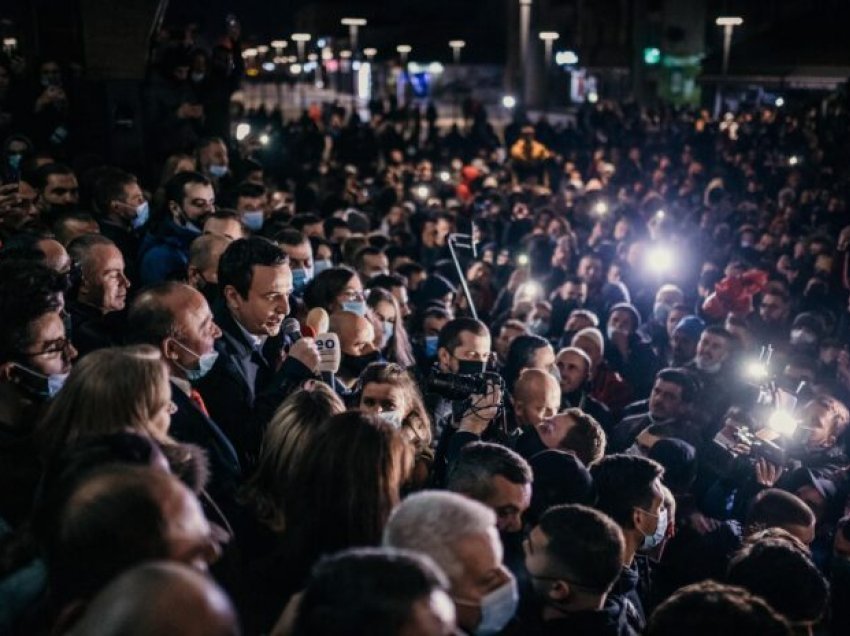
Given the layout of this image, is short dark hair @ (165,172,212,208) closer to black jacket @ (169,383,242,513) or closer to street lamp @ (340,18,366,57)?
black jacket @ (169,383,242,513)

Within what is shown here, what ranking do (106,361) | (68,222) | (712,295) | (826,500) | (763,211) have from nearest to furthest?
(106,361) → (826,500) → (68,222) → (712,295) → (763,211)

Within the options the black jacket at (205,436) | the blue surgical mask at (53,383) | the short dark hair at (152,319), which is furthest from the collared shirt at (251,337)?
the blue surgical mask at (53,383)

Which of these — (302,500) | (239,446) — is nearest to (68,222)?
(239,446)

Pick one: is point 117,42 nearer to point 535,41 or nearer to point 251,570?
point 251,570

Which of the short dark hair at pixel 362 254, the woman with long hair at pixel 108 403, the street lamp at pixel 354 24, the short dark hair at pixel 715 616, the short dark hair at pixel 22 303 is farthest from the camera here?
the street lamp at pixel 354 24

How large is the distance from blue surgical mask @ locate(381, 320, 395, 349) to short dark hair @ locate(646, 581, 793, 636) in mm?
3928

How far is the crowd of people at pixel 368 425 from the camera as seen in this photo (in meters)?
2.26

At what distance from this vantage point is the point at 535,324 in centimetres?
910

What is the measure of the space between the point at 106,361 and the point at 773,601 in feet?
7.84

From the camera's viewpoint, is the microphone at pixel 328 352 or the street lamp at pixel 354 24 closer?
the microphone at pixel 328 352

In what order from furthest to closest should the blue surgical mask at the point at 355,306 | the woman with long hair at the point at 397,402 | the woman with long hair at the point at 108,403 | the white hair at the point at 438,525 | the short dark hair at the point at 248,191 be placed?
the short dark hair at the point at 248,191 → the blue surgical mask at the point at 355,306 → the woman with long hair at the point at 397,402 → the woman with long hair at the point at 108,403 → the white hair at the point at 438,525

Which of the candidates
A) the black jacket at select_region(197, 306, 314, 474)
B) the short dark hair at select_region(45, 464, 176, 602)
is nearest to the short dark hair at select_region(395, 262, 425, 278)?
the black jacket at select_region(197, 306, 314, 474)

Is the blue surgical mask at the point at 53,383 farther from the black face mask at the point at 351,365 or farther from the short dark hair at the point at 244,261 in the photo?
the black face mask at the point at 351,365

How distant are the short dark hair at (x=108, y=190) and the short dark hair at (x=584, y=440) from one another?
137 inches
